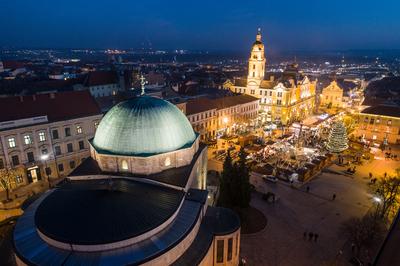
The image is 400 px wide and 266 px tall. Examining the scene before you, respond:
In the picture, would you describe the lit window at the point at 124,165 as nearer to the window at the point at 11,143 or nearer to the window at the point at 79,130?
the window at the point at 79,130

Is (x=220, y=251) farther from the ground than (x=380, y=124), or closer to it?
closer to it

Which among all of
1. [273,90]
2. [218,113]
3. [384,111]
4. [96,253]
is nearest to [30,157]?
[96,253]

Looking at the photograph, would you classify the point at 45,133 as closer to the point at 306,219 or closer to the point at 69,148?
the point at 69,148

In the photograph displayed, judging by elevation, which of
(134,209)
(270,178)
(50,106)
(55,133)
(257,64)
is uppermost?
(257,64)

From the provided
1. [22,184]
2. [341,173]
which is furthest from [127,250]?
[341,173]

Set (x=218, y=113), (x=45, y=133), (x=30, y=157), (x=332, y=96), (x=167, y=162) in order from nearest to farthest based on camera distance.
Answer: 1. (x=167, y=162)
2. (x=30, y=157)
3. (x=45, y=133)
4. (x=218, y=113)
5. (x=332, y=96)
